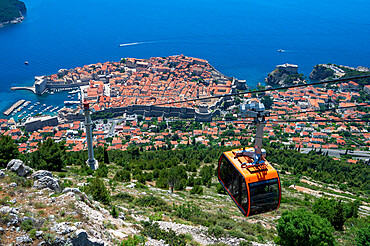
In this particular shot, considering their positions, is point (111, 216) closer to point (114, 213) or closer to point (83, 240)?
point (114, 213)

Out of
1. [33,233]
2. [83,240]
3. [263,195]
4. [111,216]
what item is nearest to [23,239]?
[33,233]

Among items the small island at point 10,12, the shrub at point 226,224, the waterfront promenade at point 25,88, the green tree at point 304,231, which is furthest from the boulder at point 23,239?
the small island at point 10,12

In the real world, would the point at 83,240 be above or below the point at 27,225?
below

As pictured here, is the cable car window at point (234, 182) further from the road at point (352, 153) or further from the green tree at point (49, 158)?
the road at point (352, 153)

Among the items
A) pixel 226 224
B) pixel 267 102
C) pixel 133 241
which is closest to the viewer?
pixel 133 241

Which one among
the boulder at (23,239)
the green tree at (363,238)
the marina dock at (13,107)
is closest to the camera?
the boulder at (23,239)

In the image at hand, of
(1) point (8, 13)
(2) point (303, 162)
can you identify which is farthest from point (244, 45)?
(1) point (8, 13)
